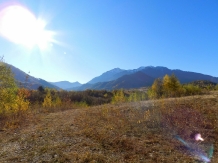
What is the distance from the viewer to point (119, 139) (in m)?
7.69

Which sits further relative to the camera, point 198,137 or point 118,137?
point 198,137

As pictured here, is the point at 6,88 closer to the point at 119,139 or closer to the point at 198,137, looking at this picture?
the point at 119,139

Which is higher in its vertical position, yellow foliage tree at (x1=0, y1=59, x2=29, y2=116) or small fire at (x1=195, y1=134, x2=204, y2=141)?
yellow foliage tree at (x1=0, y1=59, x2=29, y2=116)

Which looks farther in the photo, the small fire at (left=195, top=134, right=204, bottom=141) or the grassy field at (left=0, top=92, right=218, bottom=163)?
the small fire at (left=195, top=134, right=204, bottom=141)

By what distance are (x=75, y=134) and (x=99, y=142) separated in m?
1.57

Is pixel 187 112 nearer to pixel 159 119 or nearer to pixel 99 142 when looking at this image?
pixel 159 119

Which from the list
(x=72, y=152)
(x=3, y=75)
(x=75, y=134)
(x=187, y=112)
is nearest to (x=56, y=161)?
(x=72, y=152)

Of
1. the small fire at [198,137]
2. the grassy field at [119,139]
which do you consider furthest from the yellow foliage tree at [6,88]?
the small fire at [198,137]

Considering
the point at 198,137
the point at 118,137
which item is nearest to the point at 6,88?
the point at 118,137

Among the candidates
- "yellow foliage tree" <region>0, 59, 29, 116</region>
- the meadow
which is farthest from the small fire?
"yellow foliage tree" <region>0, 59, 29, 116</region>

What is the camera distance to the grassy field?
20.3ft

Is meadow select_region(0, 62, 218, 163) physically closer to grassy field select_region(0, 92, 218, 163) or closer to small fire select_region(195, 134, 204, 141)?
grassy field select_region(0, 92, 218, 163)

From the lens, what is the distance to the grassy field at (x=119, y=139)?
6.20 metres

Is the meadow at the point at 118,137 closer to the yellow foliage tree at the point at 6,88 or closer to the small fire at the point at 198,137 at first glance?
the yellow foliage tree at the point at 6,88
